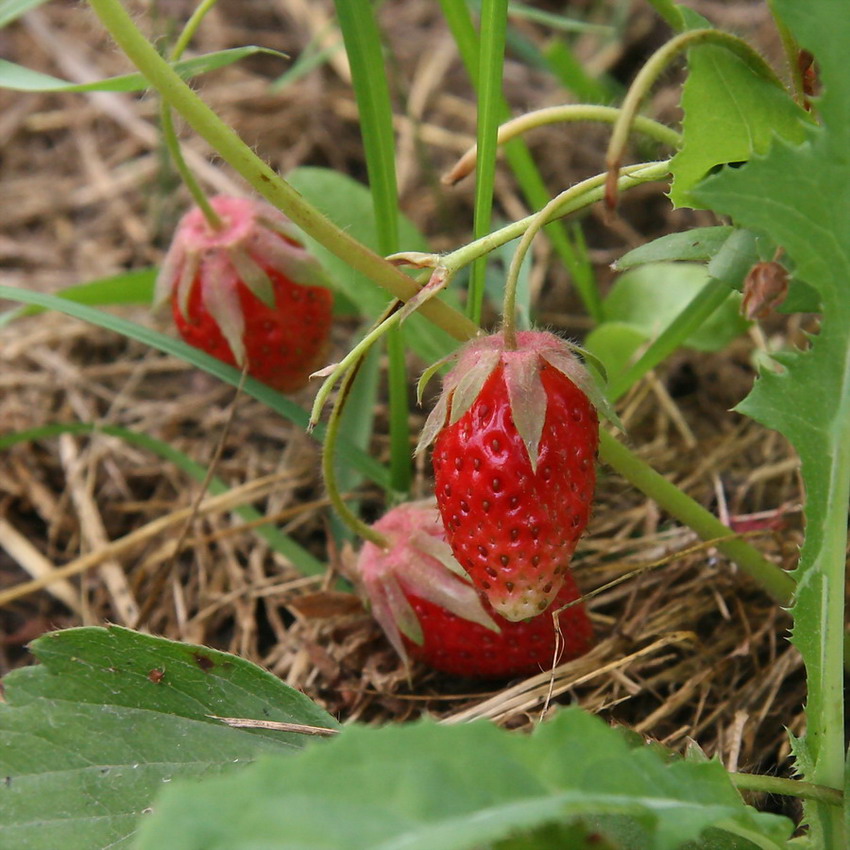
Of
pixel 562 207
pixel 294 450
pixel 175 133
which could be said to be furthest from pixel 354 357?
pixel 294 450

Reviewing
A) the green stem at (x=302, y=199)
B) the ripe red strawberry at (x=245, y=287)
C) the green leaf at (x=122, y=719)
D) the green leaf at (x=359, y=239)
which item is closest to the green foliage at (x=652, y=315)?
the green leaf at (x=359, y=239)

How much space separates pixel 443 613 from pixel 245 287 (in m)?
0.59

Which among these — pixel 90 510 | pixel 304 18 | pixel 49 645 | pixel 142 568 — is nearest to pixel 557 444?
pixel 49 645

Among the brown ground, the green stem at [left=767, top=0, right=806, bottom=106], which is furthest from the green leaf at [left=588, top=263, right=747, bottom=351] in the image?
the green stem at [left=767, top=0, right=806, bottom=106]

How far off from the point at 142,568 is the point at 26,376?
1.88 ft

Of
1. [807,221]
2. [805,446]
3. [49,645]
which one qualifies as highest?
[807,221]

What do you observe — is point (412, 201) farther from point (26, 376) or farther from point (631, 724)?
point (631, 724)

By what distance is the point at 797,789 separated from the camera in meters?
0.91

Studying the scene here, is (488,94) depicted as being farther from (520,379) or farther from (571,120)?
(520,379)

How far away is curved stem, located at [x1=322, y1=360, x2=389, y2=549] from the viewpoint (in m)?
1.08

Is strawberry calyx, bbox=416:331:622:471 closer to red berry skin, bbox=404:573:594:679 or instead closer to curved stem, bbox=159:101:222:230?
red berry skin, bbox=404:573:594:679

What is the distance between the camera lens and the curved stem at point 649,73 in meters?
0.82

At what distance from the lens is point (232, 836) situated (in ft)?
2.06

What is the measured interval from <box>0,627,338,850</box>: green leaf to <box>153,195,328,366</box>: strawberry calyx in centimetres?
53
